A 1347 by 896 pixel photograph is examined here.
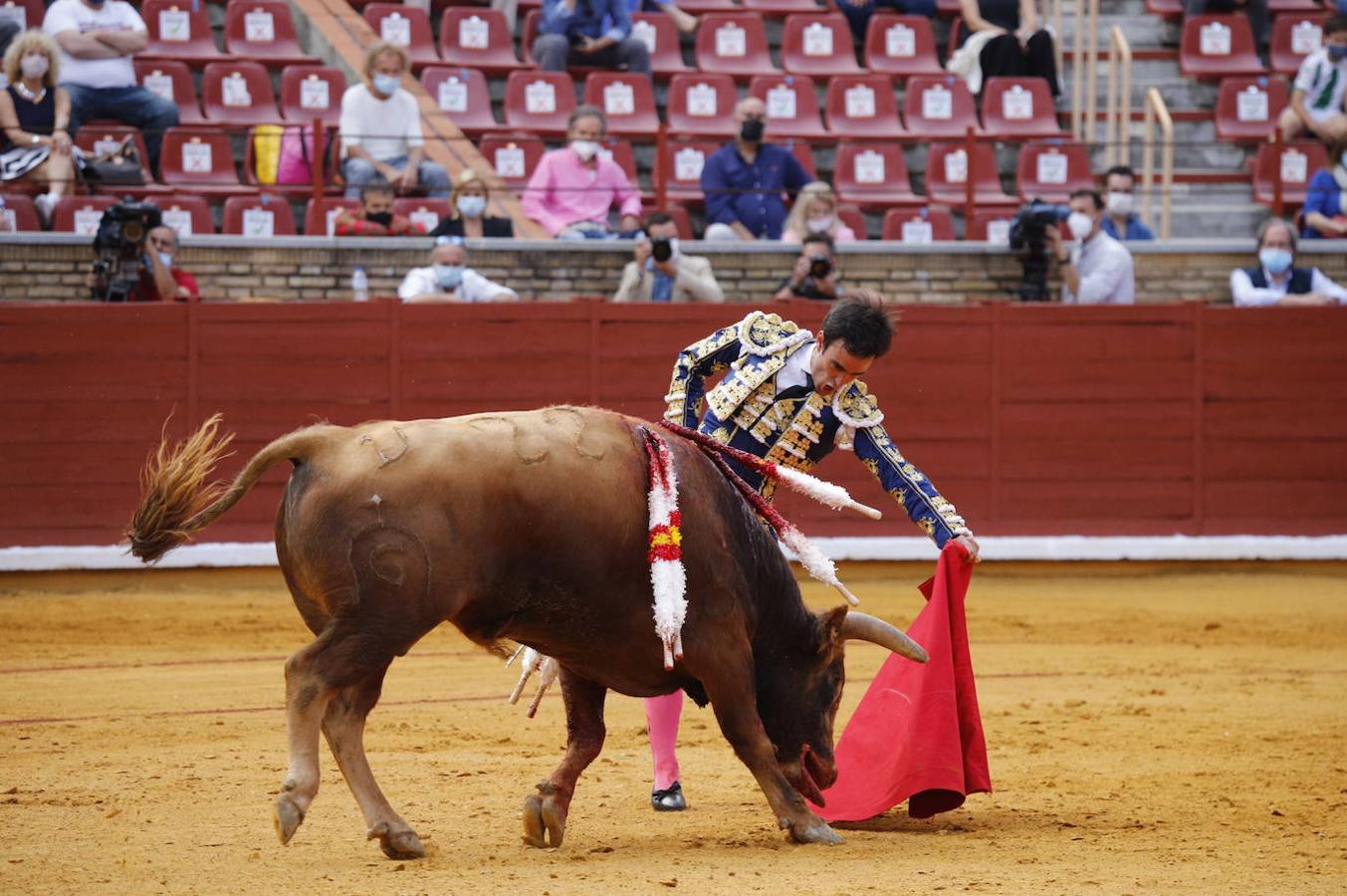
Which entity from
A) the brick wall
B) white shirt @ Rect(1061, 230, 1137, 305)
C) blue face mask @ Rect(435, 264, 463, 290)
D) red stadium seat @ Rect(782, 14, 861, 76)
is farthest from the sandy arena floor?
red stadium seat @ Rect(782, 14, 861, 76)

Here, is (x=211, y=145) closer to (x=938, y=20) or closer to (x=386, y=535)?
(x=938, y=20)

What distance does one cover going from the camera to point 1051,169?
12.9m

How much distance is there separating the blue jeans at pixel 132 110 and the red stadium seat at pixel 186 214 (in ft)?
1.47

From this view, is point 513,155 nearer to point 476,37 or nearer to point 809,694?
point 476,37

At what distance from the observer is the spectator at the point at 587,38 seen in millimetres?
12820

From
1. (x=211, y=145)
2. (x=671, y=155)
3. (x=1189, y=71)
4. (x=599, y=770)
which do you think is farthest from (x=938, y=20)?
(x=599, y=770)

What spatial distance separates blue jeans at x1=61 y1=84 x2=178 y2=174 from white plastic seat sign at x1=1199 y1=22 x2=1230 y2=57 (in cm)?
774

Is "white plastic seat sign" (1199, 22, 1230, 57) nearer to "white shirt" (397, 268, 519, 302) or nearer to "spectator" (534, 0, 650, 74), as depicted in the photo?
"spectator" (534, 0, 650, 74)

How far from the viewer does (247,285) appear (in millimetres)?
11117

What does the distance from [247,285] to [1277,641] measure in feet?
19.8

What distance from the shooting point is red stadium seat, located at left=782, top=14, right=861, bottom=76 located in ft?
44.7

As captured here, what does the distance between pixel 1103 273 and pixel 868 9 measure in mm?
3582

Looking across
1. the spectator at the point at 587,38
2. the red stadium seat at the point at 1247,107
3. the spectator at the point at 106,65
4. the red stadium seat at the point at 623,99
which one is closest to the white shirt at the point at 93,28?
the spectator at the point at 106,65

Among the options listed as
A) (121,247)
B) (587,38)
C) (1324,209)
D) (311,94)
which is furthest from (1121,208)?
(121,247)
